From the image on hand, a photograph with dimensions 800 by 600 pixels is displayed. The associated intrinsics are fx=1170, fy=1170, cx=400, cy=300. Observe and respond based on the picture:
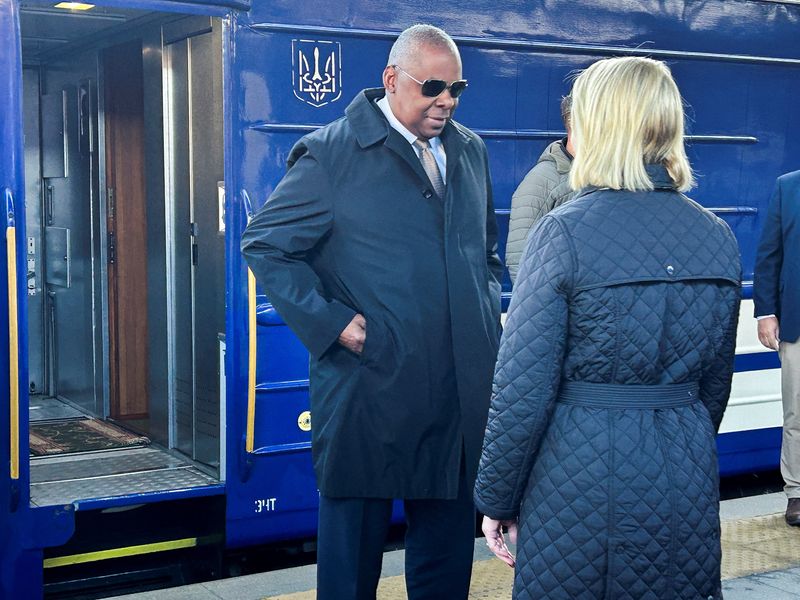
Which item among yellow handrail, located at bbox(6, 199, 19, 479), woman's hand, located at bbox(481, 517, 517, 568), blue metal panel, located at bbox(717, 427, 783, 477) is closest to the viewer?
woman's hand, located at bbox(481, 517, 517, 568)

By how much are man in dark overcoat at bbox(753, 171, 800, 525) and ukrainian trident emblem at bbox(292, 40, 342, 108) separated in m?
1.72

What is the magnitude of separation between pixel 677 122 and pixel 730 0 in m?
3.08

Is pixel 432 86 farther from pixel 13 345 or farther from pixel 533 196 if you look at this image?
pixel 13 345

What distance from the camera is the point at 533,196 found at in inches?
156

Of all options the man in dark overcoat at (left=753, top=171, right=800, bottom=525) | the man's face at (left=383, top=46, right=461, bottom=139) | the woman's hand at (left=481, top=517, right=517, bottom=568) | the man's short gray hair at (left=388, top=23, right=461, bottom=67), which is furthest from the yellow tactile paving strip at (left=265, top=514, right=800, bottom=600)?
the man's short gray hair at (left=388, top=23, right=461, bottom=67)

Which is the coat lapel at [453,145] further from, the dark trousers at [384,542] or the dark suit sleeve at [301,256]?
the dark trousers at [384,542]

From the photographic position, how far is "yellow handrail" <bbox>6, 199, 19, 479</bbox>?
11.5 feet

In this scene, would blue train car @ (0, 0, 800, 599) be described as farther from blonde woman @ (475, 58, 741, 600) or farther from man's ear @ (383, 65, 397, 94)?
blonde woman @ (475, 58, 741, 600)

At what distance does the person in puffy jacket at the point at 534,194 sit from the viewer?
392 cm

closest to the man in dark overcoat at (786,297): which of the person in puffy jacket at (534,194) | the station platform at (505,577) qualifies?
the station platform at (505,577)

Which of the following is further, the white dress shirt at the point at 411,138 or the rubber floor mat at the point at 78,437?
the rubber floor mat at the point at 78,437

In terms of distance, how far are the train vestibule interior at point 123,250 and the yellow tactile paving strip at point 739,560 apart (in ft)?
3.02

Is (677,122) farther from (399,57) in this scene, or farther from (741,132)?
(741,132)

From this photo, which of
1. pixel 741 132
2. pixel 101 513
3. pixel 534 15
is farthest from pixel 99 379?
pixel 741 132
